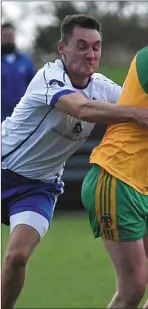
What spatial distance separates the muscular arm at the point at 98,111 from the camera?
5090mm

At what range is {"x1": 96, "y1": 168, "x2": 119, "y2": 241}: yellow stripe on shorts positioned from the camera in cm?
516

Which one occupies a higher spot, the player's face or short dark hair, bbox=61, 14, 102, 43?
short dark hair, bbox=61, 14, 102, 43

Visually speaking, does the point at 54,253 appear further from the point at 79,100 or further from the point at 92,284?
the point at 79,100

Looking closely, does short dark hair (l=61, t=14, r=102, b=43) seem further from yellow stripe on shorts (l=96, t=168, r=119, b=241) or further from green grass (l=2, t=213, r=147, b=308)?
green grass (l=2, t=213, r=147, b=308)

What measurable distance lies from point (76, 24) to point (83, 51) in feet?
0.66

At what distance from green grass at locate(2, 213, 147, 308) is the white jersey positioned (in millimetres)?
1394

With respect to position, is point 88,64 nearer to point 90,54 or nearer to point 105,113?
point 90,54

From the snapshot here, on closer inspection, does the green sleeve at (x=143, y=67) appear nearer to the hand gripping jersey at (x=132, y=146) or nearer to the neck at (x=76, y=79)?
the hand gripping jersey at (x=132, y=146)

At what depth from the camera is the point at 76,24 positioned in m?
5.60

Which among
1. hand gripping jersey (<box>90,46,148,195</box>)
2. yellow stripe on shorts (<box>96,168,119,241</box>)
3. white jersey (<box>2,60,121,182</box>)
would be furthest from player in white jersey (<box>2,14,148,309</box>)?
yellow stripe on shorts (<box>96,168,119,241</box>)

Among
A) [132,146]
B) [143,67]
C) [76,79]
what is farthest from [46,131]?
[143,67]

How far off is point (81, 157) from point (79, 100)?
7.65 metres

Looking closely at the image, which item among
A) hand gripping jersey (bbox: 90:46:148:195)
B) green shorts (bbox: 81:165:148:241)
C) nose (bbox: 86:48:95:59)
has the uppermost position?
nose (bbox: 86:48:95:59)

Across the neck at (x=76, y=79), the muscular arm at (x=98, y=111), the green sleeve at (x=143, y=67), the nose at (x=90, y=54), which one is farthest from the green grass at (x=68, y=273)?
the green sleeve at (x=143, y=67)
